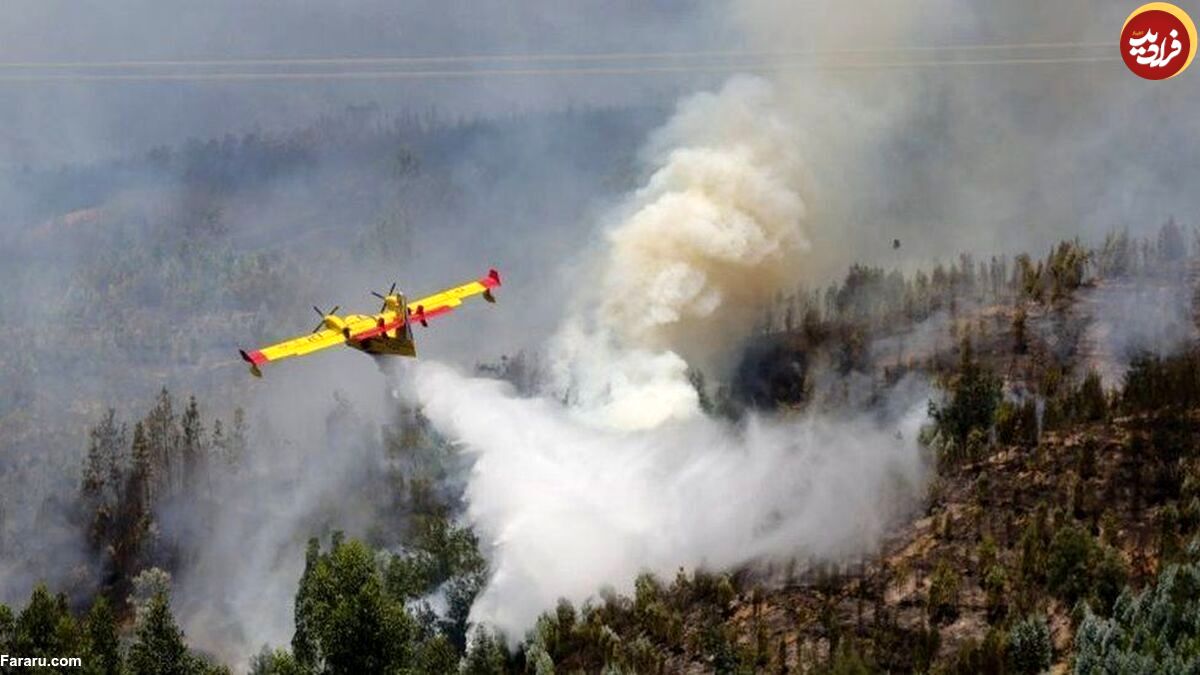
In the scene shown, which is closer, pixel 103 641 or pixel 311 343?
pixel 103 641

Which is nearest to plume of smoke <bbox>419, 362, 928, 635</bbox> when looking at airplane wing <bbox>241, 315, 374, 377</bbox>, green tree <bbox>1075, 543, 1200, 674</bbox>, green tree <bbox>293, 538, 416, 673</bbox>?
green tree <bbox>1075, 543, 1200, 674</bbox>

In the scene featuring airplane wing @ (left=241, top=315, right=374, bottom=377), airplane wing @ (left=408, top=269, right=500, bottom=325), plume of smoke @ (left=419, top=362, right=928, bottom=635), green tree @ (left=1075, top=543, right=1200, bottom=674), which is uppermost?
airplane wing @ (left=408, top=269, right=500, bottom=325)

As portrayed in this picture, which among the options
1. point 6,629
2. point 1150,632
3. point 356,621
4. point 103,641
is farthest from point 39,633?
point 1150,632

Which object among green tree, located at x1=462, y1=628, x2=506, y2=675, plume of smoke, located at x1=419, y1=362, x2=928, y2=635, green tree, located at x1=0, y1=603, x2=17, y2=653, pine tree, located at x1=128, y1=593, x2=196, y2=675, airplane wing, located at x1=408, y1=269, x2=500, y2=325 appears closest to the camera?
pine tree, located at x1=128, y1=593, x2=196, y2=675

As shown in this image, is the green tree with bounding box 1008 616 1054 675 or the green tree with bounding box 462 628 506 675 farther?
the green tree with bounding box 462 628 506 675

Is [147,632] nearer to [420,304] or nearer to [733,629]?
[420,304]

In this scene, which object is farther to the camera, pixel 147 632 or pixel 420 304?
pixel 420 304

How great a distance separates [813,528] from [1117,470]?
118ft

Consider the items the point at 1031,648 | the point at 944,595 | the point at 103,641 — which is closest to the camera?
the point at 103,641

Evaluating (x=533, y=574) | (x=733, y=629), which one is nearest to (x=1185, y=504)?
(x=733, y=629)

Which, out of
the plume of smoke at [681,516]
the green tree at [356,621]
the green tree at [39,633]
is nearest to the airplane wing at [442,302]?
the green tree at [356,621]

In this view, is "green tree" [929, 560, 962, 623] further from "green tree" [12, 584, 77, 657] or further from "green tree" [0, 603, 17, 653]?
"green tree" [0, 603, 17, 653]

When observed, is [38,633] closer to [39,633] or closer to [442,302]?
[39,633]

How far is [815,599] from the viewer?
163000 millimetres
